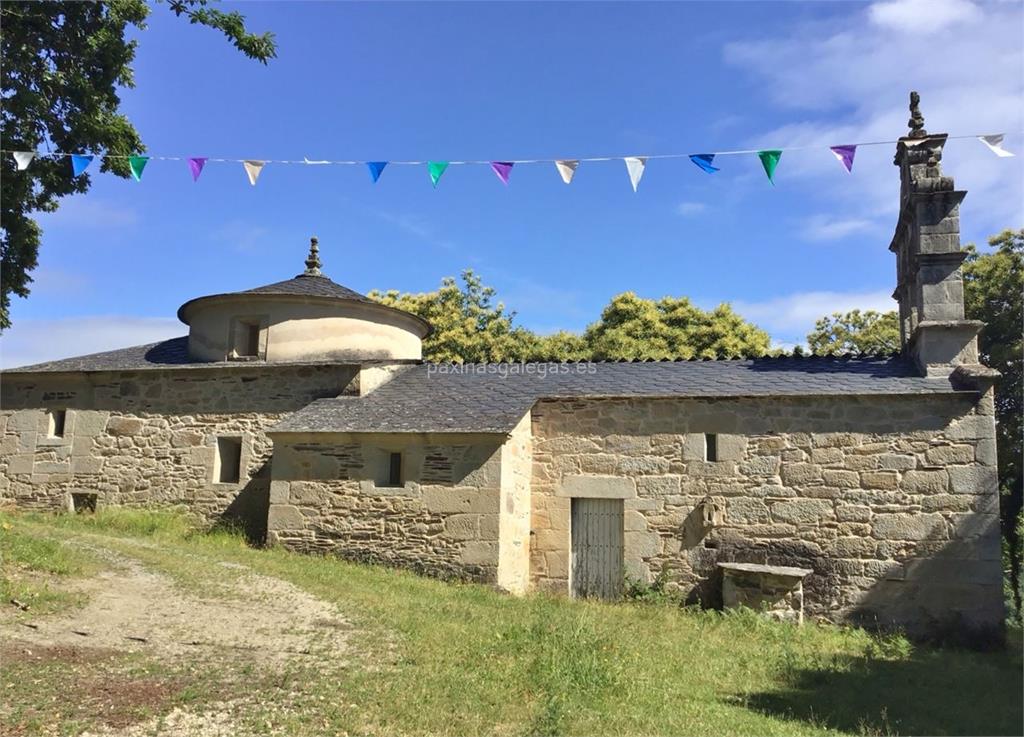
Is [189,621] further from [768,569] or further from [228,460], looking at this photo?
[768,569]

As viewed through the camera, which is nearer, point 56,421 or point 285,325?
point 285,325

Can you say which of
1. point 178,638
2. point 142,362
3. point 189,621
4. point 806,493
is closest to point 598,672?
point 178,638

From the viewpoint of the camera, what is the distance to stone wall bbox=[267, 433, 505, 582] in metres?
9.93

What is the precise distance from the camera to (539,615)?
26.4ft

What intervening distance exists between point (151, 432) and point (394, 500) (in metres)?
5.23

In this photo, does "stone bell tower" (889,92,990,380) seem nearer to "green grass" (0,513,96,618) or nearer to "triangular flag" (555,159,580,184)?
"triangular flag" (555,159,580,184)

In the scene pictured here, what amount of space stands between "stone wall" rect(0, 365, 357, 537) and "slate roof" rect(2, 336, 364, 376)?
107 mm

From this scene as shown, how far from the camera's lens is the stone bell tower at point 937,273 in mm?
9891

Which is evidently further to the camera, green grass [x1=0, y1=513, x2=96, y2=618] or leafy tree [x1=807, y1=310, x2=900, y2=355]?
leafy tree [x1=807, y1=310, x2=900, y2=355]

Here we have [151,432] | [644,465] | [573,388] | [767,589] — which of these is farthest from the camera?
[151,432]

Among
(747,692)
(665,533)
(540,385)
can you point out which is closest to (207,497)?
(540,385)

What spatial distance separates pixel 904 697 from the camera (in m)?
6.26

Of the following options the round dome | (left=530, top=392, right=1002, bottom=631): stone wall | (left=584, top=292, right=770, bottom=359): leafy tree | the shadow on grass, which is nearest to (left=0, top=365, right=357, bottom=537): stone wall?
the round dome

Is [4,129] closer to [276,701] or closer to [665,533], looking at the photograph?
[276,701]
